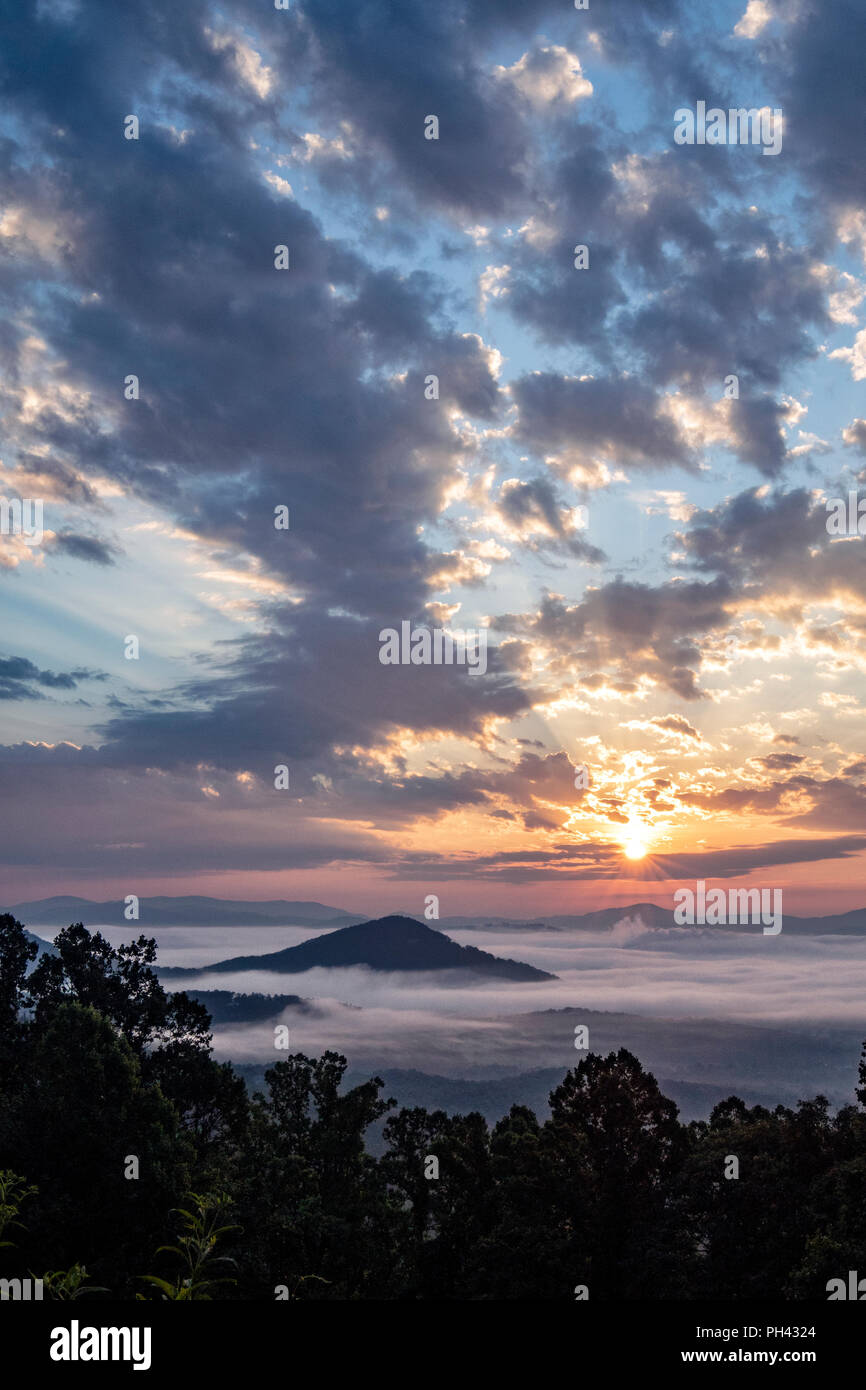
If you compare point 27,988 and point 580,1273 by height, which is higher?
point 27,988

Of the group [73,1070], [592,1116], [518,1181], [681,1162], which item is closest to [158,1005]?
[73,1070]

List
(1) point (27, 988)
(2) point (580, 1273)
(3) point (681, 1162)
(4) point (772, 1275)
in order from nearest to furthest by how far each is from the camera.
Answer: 1. (4) point (772, 1275)
2. (2) point (580, 1273)
3. (3) point (681, 1162)
4. (1) point (27, 988)

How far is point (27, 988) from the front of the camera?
53.3 m

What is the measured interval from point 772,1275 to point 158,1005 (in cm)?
3711
